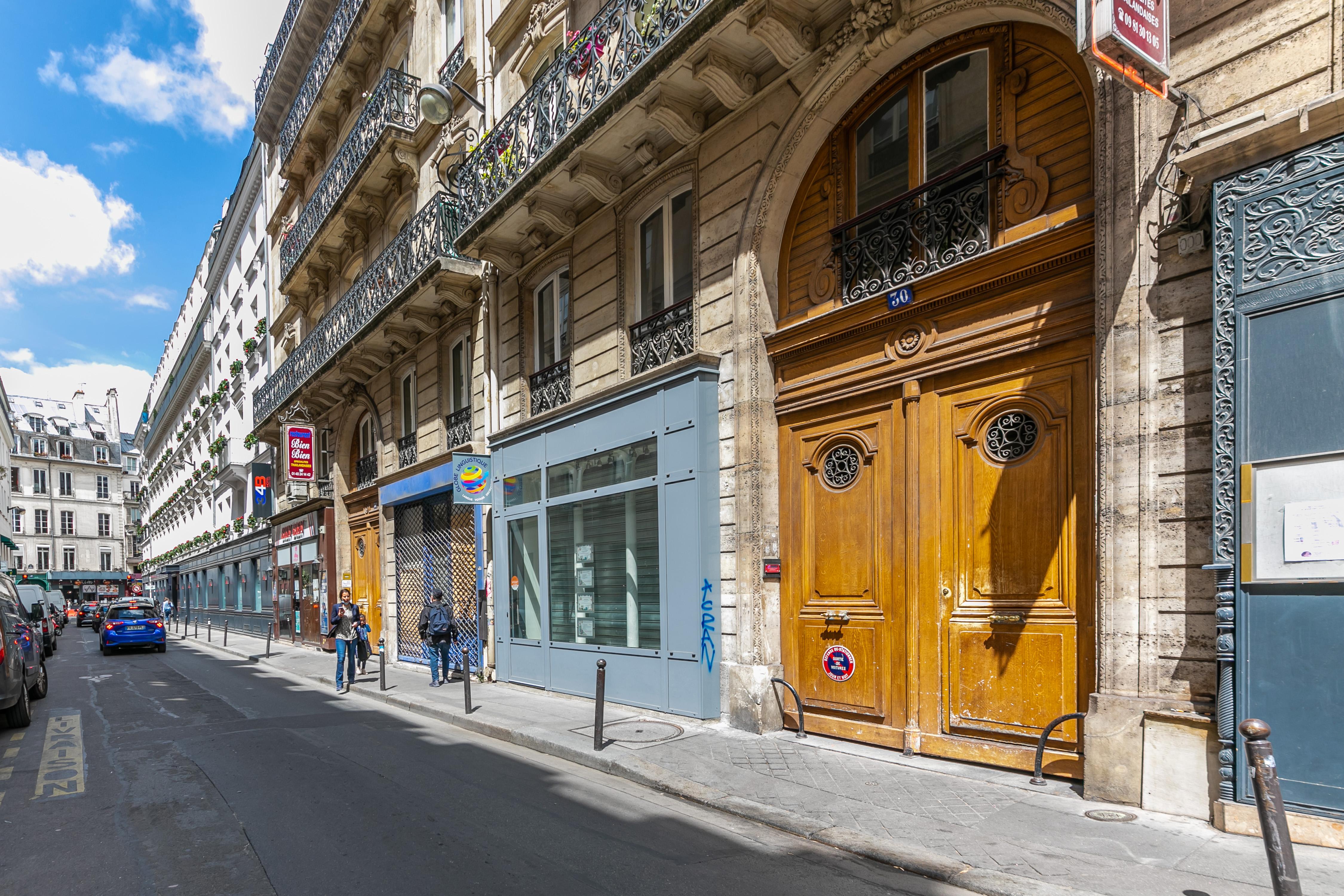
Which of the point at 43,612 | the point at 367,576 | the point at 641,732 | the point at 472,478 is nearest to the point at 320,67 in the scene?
the point at 367,576

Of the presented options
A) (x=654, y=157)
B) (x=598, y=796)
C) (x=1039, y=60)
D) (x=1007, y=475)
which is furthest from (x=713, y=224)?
(x=598, y=796)

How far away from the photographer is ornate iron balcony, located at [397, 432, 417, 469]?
1802 centimetres

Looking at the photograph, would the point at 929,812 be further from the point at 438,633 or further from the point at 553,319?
the point at 438,633

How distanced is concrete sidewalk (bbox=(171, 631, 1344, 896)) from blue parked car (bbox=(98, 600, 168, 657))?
781 inches

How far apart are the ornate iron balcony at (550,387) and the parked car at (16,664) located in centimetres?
713

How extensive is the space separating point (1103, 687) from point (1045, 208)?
12.1 feet

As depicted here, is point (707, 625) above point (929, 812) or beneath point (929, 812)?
above

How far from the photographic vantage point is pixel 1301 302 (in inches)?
192

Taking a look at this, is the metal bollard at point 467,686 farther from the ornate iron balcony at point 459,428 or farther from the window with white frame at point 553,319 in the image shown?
the ornate iron balcony at point 459,428

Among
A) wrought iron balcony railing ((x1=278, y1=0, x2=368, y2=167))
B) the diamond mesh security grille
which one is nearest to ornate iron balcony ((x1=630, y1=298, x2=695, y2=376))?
the diamond mesh security grille

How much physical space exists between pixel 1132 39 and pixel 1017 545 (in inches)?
144

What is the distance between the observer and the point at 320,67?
22.2m

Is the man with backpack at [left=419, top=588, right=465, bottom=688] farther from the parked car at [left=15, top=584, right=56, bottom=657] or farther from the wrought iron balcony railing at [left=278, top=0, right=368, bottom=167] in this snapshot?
the wrought iron balcony railing at [left=278, top=0, right=368, bottom=167]

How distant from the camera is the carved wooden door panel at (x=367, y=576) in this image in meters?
19.9
